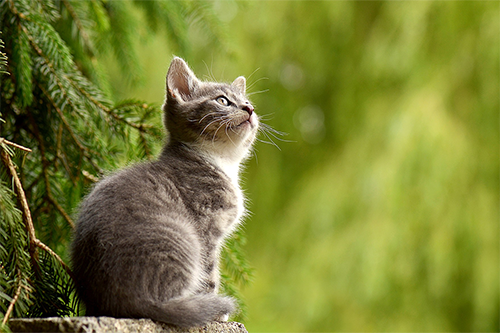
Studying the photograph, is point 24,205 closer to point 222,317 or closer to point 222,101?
point 222,317

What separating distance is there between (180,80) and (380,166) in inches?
78.6

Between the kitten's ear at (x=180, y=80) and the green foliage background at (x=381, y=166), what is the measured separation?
43.1 inches

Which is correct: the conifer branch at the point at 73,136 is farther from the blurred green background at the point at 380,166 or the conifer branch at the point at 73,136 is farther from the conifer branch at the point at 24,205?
the blurred green background at the point at 380,166

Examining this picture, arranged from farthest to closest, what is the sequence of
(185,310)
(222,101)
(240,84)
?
(240,84) < (222,101) < (185,310)

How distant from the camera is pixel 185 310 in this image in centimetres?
114

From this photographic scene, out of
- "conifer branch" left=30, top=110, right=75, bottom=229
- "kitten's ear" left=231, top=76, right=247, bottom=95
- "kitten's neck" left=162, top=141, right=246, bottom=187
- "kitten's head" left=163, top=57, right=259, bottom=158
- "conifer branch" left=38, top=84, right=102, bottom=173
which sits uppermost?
"kitten's ear" left=231, top=76, right=247, bottom=95

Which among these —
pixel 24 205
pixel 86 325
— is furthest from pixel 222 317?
pixel 24 205

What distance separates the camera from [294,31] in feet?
13.7

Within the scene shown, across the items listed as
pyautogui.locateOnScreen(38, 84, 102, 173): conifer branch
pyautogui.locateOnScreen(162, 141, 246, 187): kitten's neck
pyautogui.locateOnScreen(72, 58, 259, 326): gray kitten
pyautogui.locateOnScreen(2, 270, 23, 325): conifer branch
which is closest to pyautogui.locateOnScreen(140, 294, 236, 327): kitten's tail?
pyautogui.locateOnScreen(72, 58, 259, 326): gray kitten

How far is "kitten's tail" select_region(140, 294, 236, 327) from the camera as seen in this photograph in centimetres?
113

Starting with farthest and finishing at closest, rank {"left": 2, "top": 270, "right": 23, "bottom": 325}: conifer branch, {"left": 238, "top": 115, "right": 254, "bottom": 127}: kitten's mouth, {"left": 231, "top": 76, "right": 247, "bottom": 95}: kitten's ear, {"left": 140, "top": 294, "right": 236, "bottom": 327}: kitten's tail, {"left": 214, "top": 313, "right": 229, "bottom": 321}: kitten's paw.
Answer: {"left": 231, "top": 76, "right": 247, "bottom": 95}: kitten's ear
{"left": 238, "top": 115, "right": 254, "bottom": 127}: kitten's mouth
{"left": 214, "top": 313, "right": 229, "bottom": 321}: kitten's paw
{"left": 140, "top": 294, "right": 236, "bottom": 327}: kitten's tail
{"left": 2, "top": 270, "right": 23, "bottom": 325}: conifer branch

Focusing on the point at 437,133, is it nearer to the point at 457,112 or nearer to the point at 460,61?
the point at 457,112

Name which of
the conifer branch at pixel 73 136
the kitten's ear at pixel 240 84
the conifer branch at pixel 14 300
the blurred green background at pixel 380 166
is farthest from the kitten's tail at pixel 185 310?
the blurred green background at pixel 380 166

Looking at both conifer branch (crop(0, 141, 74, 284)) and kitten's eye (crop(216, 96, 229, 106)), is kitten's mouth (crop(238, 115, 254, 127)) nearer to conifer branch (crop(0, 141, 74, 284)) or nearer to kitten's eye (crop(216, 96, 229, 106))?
kitten's eye (crop(216, 96, 229, 106))
